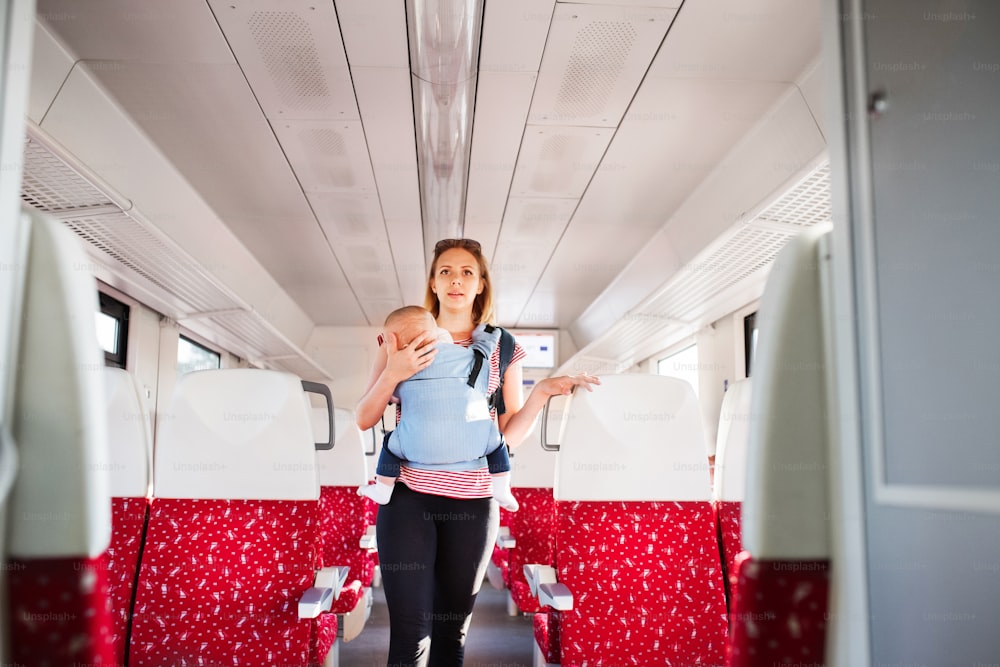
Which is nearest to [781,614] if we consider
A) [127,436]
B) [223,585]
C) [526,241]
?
[223,585]

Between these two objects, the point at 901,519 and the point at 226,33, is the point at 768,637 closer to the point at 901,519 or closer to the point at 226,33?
the point at 901,519

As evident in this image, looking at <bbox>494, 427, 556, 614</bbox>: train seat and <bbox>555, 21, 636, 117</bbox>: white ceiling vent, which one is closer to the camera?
<bbox>555, 21, 636, 117</bbox>: white ceiling vent

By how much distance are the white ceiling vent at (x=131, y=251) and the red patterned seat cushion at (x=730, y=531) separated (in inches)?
114

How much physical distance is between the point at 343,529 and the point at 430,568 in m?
3.08

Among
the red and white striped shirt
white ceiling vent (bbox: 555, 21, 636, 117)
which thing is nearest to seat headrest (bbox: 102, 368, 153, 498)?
the red and white striped shirt

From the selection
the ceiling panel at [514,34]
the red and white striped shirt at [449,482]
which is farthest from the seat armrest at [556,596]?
the ceiling panel at [514,34]

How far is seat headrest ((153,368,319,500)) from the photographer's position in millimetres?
3086

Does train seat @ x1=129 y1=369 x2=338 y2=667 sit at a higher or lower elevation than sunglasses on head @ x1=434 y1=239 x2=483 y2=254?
lower

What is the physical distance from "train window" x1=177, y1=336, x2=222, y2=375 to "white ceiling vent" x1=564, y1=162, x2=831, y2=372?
488 cm

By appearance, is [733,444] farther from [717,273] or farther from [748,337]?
[748,337]

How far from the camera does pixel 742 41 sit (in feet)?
13.8

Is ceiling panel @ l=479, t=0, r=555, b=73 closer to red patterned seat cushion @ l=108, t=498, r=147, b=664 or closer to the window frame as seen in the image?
red patterned seat cushion @ l=108, t=498, r=147, b=664

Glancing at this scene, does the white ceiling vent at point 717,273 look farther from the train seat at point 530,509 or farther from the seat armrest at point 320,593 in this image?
the seat armrest at point 320,593

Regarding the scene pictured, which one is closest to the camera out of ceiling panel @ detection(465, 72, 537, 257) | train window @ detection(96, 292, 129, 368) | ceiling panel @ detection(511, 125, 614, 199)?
ceiling panel @ detection(465, 72, 537, 257)
